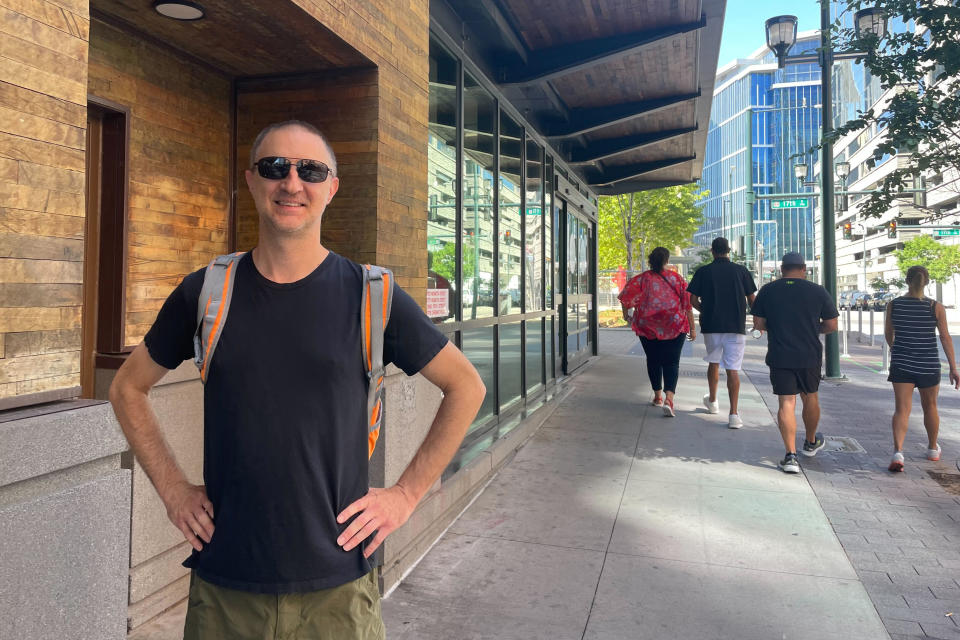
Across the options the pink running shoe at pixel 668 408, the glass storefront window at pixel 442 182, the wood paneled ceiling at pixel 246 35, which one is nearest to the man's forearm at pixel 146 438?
the wood paneled ceiling at pixel 246 35

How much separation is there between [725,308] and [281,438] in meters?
7.22

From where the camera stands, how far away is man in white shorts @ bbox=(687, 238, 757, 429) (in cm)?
787

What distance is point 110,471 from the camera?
2145 millimetres

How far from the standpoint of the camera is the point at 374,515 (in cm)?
163

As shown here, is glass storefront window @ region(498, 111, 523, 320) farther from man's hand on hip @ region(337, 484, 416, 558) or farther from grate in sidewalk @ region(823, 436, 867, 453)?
man's hand on hip @ region(337, 484, 416, 558)

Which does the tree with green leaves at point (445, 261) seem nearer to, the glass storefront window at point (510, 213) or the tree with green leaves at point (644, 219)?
the glass storefront window at point (510, 213)

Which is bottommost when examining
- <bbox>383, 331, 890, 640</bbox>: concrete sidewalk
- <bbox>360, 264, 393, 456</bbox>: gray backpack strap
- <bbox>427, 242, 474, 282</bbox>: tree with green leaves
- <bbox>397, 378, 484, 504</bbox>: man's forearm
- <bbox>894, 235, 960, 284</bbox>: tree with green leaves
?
<bbox>383, 331, 890, 640</bbox>: concrete sidewalk

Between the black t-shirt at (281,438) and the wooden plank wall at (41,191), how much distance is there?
2.34 feet

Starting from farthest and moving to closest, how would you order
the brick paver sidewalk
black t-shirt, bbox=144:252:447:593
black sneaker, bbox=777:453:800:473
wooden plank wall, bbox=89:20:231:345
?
black sneaker, bbox=777:453:800:473
wooden plank wall, bbox=89:20:231:345
the brick paver sidewalk
black t-shirt, bbox=144:252:447:593

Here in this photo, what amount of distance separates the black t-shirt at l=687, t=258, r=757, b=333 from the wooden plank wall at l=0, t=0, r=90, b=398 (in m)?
6.95

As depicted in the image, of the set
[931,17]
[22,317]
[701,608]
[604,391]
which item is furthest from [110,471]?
[604,391]

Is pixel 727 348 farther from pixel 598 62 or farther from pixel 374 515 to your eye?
pixel 374 515

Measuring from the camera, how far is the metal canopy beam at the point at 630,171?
536 inches

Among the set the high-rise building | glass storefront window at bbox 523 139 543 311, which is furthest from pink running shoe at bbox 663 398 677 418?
the high-rise building
